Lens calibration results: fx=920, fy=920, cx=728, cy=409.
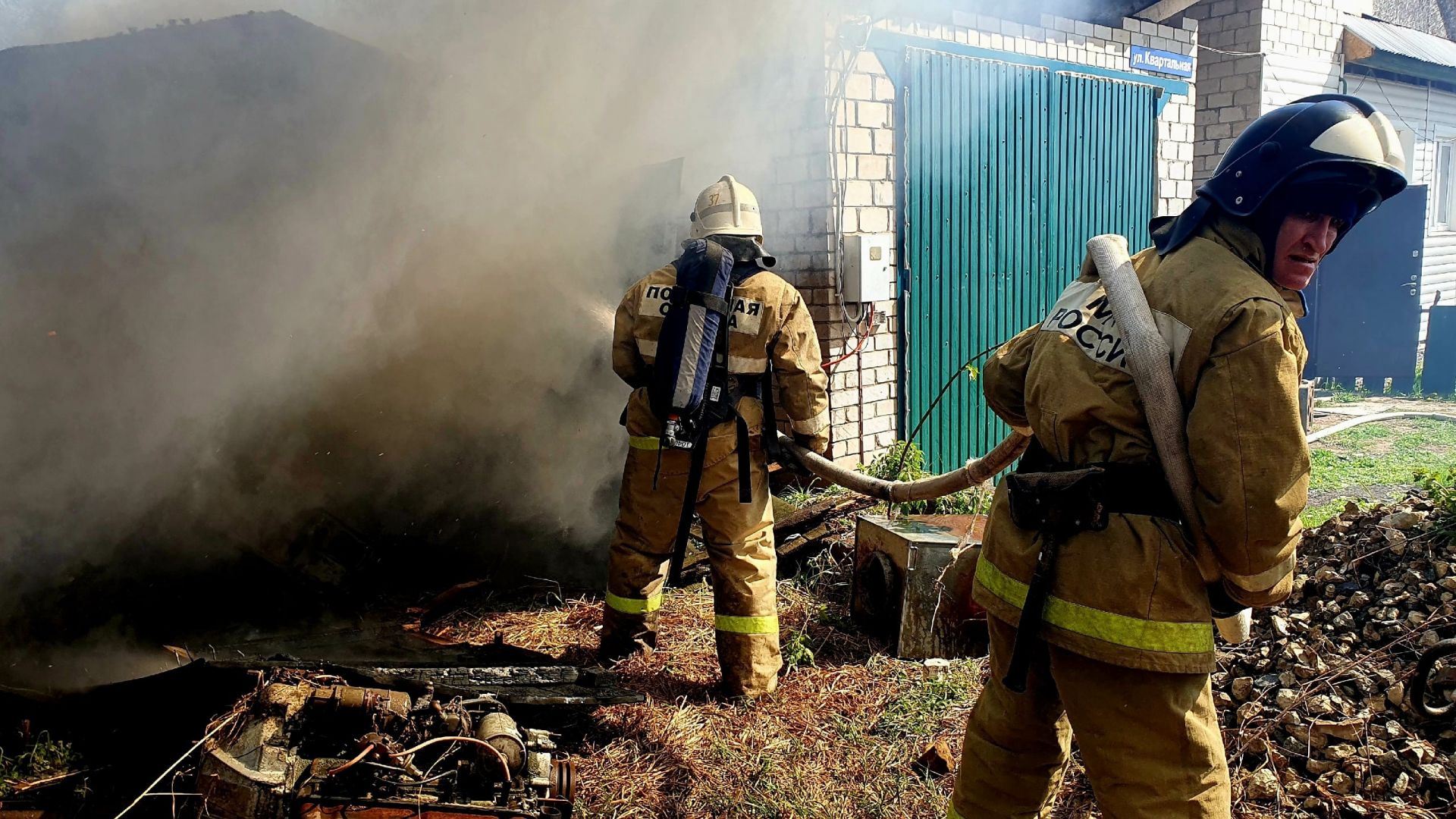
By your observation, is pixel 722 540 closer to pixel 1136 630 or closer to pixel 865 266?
pixel 1136 630

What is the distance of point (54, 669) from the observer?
381 centimetres

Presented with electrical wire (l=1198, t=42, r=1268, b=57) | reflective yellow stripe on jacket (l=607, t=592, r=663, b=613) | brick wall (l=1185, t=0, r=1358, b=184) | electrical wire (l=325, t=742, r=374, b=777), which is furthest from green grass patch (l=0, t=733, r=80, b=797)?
electrical wire (l=1198, t=42, r=1268, b=57)

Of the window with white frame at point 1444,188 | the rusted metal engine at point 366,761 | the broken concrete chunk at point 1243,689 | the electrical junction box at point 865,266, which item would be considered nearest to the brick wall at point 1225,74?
the electrical junction box at point 865,266

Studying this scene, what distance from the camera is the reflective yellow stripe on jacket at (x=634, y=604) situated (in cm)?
412

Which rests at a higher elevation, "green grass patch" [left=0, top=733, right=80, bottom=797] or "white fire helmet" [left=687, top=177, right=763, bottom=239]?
"white fire helmet" [left=687, top=177, right=763, bottom=239]

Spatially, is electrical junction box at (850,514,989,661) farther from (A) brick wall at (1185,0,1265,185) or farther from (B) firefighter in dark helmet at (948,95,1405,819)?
(A) brick wall at (1185,0,1265,185)

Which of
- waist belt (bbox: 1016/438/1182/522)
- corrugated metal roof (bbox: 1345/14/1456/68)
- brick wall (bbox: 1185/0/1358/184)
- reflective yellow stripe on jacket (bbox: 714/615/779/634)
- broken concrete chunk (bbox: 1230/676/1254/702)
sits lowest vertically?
broken concrete chunk (bbox: 1230/676/1254/702)

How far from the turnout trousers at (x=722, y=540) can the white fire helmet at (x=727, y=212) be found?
75cm

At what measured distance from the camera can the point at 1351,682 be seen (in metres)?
3.29

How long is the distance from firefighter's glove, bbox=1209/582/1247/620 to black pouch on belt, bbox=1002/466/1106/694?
1.14 ft

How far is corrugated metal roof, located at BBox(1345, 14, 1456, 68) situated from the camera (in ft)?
34.7

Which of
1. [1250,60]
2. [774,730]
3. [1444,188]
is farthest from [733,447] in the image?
[1444,188]

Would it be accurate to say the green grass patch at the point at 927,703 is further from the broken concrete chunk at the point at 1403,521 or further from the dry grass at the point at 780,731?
the broken concrete chunk at the point at 1403,521

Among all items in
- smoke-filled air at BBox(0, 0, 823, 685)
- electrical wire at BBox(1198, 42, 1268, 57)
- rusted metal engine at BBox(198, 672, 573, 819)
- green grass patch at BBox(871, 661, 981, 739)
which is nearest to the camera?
rusted metal engine at BBox(198, 672, 573, 819)
